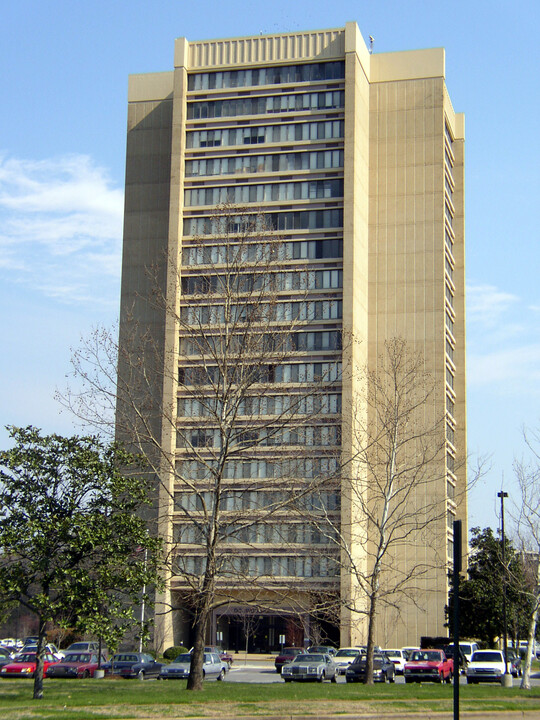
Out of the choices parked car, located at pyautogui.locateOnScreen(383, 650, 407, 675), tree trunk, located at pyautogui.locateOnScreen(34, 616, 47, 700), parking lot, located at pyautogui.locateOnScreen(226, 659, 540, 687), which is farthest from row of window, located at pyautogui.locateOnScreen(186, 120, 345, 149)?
tree trunk, located at pyautogui.locateOnScreen(34, 616, 47, 700)

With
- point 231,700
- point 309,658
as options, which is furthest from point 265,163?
point 231,700

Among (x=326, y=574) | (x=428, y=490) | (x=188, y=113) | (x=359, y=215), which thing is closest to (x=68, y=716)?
(x=326, y=574)

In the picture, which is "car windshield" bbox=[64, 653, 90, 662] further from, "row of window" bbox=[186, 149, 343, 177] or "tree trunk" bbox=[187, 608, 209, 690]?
"row of window" bbox=[186, 149, 343, 177]

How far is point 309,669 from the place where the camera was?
142ft

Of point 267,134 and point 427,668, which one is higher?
point 267,134

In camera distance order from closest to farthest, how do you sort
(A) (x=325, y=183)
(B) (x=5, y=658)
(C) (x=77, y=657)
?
1. (C) (x=77, y=657)
2. (B) (x=5, y=658)
3. (A) (x=325, y=183)

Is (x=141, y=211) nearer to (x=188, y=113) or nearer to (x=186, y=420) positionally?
(x=188, y=113)

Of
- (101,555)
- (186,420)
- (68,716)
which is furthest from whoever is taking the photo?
(186,420)

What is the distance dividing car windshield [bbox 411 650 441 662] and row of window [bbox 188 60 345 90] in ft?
181

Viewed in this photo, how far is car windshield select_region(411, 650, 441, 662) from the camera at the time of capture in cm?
4703

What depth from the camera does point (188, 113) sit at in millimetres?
88875

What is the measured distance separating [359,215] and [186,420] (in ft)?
161

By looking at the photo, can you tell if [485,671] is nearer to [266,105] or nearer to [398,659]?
[398,659]

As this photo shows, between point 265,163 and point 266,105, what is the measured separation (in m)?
5.40
